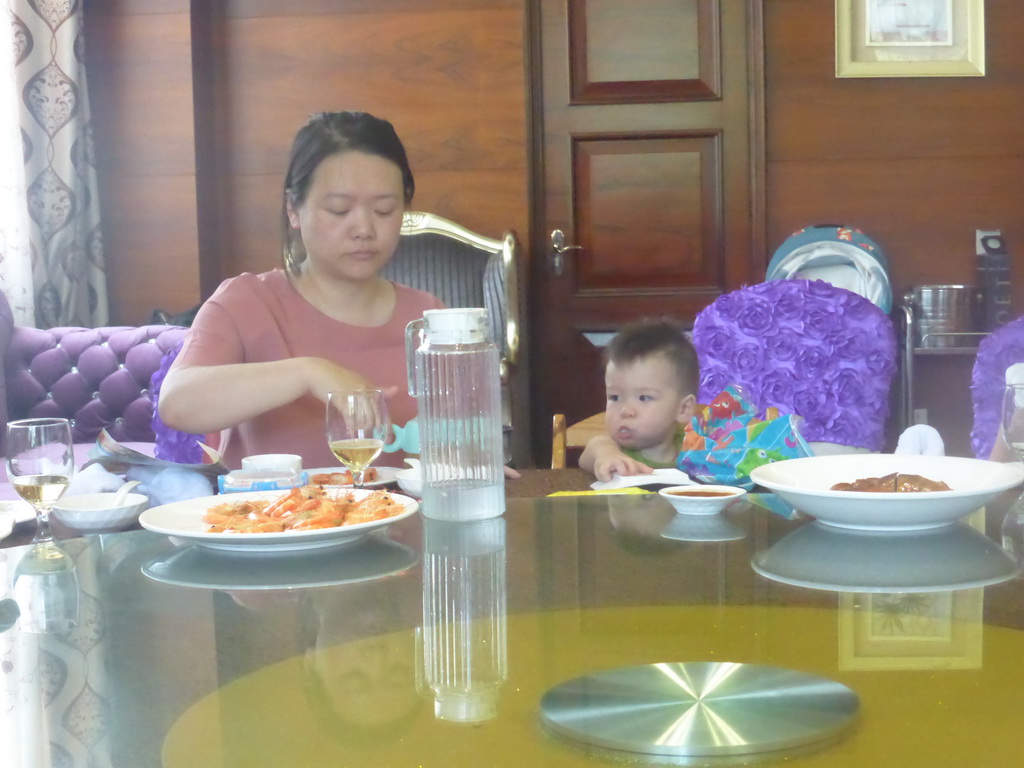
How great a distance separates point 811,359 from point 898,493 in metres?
1.13

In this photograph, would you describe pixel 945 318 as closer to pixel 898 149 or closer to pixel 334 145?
pixel 898 149

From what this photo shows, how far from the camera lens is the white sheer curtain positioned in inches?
151

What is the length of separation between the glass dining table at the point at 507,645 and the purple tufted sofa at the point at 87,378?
2.29 meters

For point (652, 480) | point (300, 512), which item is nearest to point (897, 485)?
point (652, 480)

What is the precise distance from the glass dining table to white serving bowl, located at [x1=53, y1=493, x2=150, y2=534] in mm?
69

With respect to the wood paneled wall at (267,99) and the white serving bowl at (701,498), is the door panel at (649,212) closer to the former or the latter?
the wood paneled wall at (267,99)

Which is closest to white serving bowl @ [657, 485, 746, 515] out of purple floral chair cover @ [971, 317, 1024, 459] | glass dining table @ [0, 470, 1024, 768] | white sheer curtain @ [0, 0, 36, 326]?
glass dining table @ [0, 470, 1024, 768]

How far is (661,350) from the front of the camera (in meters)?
2.27

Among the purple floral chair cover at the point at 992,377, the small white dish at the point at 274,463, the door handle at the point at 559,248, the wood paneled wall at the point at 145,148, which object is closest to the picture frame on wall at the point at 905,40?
the door handle at the point at 559,248

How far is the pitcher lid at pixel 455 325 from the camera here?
46.4 inches

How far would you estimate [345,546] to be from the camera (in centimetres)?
113

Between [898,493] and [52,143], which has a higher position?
[52,143]

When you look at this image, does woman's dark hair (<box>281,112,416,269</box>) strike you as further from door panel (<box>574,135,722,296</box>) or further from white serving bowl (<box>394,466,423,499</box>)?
door panel (<box>574,135,722,296</box>)

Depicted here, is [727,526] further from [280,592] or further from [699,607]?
[280,592]
